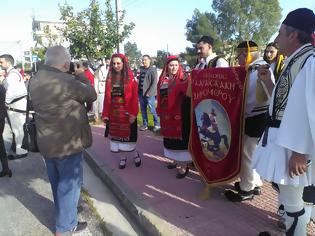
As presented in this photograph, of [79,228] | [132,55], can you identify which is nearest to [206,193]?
[79,228]

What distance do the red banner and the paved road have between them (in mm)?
1202

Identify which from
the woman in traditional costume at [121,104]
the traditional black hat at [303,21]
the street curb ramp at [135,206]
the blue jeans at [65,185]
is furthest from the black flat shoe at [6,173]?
the traditional black hat at [303,21]

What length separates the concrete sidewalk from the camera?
3555mm

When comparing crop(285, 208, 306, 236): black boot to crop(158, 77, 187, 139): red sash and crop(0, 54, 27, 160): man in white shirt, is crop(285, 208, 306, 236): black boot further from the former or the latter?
crop(0, 54, 27, 160): man in white shirt

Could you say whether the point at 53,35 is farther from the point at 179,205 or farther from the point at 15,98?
the point at 179,205

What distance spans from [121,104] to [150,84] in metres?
3.47

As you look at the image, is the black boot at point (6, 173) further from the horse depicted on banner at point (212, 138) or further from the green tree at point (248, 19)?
the green tree at point (248, 19)

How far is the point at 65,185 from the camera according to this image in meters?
3.64

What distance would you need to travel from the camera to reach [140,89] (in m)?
9.13

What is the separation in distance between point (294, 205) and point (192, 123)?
2053mm

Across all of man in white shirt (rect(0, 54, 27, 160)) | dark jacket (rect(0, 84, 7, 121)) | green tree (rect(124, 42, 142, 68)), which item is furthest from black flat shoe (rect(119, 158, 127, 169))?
green tree (rect(124, 42, 142, 68))

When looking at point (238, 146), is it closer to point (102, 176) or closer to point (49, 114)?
point (49, 114)

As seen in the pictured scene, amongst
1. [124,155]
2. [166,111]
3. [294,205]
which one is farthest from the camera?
[124,155]

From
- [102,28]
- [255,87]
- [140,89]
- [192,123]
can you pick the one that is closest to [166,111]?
[192,123]
